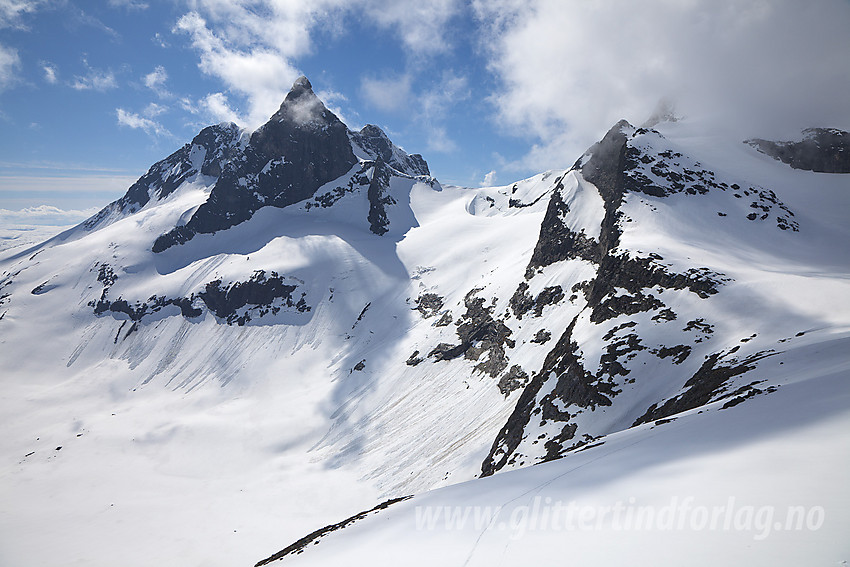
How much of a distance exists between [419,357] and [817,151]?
286 ft

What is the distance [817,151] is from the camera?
7281cm

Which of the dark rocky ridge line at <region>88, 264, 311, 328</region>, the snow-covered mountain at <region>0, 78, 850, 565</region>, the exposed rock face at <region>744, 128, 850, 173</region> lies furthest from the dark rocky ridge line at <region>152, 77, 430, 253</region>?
the exposed rock face at <region>744, 128, 850, 173</region>

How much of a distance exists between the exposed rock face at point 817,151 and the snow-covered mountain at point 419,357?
1.93 meters

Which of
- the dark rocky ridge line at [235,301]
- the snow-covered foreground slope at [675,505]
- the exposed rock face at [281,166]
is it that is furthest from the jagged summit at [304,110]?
the snow-covered foreground slope at [675,505]

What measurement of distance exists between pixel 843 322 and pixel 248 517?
7123 cm

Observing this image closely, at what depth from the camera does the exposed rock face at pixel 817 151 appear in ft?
230

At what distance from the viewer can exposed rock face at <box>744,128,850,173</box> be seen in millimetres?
70188

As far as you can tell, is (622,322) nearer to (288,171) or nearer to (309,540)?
(309,540)

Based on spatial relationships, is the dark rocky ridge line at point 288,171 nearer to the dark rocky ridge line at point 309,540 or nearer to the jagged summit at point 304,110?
the jagged summit at point 304,110

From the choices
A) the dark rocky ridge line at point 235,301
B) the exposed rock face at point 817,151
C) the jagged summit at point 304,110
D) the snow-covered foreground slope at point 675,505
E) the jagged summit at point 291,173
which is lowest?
the snow-covered foreground slope at point 675,505

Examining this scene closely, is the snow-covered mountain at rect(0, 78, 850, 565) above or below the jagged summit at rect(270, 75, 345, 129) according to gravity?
below

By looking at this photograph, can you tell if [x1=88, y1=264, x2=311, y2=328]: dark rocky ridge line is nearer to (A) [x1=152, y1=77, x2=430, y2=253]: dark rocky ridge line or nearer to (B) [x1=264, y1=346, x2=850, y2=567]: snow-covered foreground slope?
(A) [x1=152, y1=77, x2=430, y2=253]: dark rocky ridge line

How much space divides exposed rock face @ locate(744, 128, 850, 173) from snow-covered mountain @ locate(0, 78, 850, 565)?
6.32 ft

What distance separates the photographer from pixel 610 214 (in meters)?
60.9
